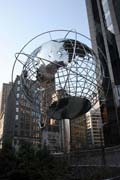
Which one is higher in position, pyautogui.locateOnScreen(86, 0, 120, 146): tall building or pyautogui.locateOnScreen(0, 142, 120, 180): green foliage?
pyautogui.locateOnScreen(86, 0, 120, 146): tall building

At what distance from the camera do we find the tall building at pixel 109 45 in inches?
905

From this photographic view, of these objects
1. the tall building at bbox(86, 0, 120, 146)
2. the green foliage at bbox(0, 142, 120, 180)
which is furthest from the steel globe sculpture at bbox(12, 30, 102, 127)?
the tall building at bbox(86, 0, 120, 146)

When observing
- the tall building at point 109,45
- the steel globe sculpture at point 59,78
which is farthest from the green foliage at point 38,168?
the tall building at point 109,45

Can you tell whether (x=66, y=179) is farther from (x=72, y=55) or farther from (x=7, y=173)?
(x=72, y=55)

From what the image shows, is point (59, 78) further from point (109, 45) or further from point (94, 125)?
point (94, 125)

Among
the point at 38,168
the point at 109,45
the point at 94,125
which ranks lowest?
the point at 38,168

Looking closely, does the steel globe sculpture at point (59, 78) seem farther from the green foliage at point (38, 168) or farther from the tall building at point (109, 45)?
the tall building at point (109, 45)

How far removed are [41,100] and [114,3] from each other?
79.3 ft

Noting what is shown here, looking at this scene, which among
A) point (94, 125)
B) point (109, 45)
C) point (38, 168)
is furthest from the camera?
point (94, 125)

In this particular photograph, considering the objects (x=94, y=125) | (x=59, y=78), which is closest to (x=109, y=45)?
(x=94, y=125)

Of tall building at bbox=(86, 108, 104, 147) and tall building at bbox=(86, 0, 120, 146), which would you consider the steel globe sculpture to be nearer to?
tall building at bbox=(86, 108, 104, 147)

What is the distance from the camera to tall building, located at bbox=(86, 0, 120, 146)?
23.0 meters

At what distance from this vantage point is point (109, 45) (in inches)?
1065

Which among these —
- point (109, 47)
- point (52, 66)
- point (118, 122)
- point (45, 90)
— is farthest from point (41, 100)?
point (109, 47)
